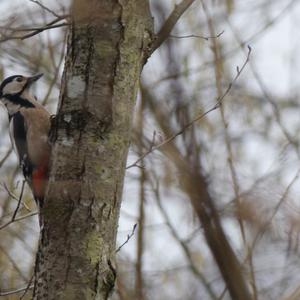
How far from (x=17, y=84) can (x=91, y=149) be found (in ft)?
7.29

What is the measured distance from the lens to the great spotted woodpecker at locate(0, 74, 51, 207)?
12.0 ft

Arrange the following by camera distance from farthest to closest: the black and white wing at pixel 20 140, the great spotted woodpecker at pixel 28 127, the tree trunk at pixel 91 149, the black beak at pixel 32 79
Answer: the black beak at pixel 32 79
the black and white wing at pixel 20 140
the great spotted woodpecker at pixel 28 127
the tree trunk at pixel 91 149

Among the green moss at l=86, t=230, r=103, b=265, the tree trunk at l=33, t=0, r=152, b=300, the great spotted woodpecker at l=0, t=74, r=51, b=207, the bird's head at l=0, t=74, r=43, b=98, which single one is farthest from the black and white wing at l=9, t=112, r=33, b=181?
the green moss at l=86, t=230, r=103, b=265

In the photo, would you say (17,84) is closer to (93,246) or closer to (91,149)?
(91,149)

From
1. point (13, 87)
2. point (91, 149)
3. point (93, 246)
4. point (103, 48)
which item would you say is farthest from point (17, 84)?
point (93, 246)

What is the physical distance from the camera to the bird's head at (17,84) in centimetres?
440

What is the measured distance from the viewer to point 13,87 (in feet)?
14.5

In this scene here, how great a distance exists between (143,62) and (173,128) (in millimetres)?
1298

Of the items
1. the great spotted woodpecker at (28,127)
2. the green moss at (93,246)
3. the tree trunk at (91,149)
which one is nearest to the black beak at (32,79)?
the great spotted woodpecker at (28,127)

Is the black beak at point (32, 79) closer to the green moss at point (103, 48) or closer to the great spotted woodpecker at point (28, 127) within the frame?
the great spotted woodpecker at point (28, 127)

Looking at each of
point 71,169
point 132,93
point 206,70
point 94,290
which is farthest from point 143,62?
point 206,70

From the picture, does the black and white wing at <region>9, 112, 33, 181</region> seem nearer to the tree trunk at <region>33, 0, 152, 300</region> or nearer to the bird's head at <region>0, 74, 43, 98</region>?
the bird's head at <region>0, 74, 43, 98</region>

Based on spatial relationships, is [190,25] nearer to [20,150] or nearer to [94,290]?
[20,150]

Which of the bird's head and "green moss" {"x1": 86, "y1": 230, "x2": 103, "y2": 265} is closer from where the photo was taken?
"green moss" {"x1": 86, "y1": 230, "x2": 103, "y2": 265}
